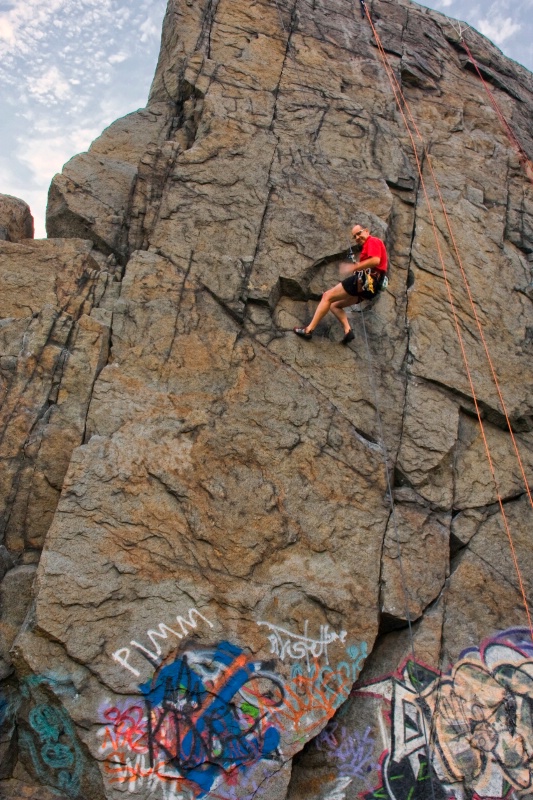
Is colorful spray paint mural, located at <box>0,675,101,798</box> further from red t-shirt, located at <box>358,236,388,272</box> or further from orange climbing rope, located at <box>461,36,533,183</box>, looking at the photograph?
orange climbing rope, located at <box>461,36,533,183</box>

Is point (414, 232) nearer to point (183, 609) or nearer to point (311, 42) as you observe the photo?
point (311, 42)

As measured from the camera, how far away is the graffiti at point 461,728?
19.0 feet

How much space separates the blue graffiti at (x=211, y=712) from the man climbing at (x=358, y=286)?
3860 millimetres

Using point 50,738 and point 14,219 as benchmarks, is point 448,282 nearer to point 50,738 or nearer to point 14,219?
point 14,219

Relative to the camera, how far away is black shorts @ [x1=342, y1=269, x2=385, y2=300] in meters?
7.47

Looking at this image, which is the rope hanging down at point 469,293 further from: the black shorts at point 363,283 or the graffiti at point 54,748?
the graffiti at point 54,748

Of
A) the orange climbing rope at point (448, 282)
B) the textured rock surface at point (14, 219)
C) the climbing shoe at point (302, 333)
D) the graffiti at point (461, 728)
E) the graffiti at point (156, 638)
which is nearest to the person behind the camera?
the graffiti at point (156, 638)

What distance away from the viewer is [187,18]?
35.4 feet

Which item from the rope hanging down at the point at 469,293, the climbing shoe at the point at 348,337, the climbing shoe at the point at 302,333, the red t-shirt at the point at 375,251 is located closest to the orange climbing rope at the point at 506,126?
the rope hanging down at the point at 469,293

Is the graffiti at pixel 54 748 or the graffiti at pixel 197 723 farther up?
the graffiti at pixel 197 723

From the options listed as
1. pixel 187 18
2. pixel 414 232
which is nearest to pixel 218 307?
pixel 414 232

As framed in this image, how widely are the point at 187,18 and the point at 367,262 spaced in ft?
21.1

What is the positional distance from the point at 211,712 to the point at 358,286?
480 centimetres

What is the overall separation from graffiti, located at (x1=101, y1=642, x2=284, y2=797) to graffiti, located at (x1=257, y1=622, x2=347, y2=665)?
23 centimetres
